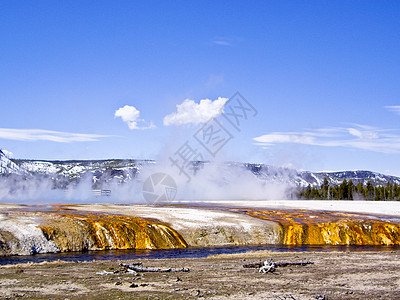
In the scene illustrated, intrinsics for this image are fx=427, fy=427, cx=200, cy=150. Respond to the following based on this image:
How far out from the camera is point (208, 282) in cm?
2231

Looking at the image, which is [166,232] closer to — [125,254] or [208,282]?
[125,254]

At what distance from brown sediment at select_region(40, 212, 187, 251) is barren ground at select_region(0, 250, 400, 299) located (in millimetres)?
12092

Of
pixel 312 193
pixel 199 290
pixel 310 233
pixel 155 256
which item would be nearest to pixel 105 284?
pixel 199 290

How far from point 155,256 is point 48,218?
15.6m

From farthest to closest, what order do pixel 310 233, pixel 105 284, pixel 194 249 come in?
1. pixel 310 233
2. pixel 194 249
3. pixel 105 284

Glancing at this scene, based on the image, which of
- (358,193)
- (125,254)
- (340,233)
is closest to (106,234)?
(125,254)

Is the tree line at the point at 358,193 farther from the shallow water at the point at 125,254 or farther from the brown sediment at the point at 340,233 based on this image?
the shallow water at the point at 125,254

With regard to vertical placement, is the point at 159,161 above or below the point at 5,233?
above

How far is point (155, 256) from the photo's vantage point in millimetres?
37625

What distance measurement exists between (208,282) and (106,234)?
24329 mm

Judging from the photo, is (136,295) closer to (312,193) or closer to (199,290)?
(199,290)

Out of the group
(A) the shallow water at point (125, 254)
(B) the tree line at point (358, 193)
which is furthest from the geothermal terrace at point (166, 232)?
(B) the tree line at point (358, 193)

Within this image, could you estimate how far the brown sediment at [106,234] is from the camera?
41.3 metres

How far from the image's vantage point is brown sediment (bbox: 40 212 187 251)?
41.3 metres
